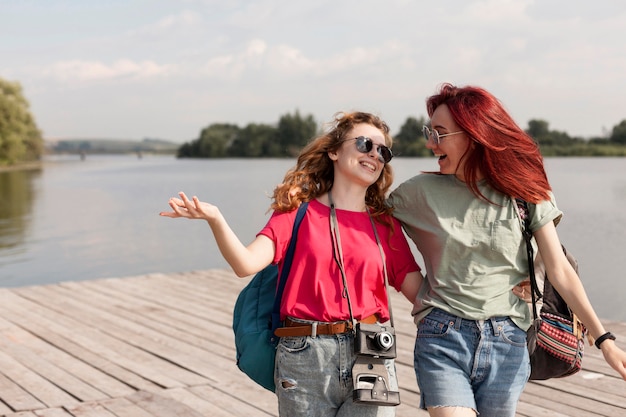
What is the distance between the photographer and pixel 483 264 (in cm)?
230

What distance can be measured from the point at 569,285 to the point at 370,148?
72 centimetres

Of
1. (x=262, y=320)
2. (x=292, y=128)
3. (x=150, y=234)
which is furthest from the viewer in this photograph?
(x=292, y=128)

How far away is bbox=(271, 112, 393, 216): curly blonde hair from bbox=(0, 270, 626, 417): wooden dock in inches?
67.2

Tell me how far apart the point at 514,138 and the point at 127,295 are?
5.65m

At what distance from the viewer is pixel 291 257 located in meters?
2.32

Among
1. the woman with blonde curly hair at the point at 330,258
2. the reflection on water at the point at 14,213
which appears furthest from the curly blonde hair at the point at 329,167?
the reflection on water at the point at 14,213

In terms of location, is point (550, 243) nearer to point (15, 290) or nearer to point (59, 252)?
point (15, 290)

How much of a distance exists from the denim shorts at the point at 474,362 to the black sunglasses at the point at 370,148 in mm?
504

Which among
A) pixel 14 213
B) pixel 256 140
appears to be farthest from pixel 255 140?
pixel 14 213

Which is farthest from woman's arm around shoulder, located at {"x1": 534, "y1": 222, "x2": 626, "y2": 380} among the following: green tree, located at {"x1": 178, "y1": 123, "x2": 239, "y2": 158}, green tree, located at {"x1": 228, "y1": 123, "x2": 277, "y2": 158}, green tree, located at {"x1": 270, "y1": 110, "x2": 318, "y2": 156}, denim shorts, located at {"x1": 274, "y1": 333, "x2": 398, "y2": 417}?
green tree, located at {"x1": 178, "y1": 123, "x2": 239, "y2": 158}

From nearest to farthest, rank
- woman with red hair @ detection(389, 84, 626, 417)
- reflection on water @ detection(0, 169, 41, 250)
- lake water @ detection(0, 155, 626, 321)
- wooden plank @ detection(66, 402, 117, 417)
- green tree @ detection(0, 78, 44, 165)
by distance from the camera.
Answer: woman with red hair @ detection(389, 84, 626, 417)
wooden plank @ detection(66, 402, 117, 417)
lake water @ detection(0, 155, 626, 321)
reflection on water @ detection(0, 169, 41, 250)
green tree @ detection(0, 78, 44, 165)

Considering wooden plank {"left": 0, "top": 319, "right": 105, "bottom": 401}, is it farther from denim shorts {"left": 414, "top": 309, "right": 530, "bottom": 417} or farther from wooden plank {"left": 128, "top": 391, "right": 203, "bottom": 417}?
denim shorts {"left": 414, "top": 309, "right": 530, "bottom": 417}

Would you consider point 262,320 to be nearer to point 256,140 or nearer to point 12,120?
point 12,120

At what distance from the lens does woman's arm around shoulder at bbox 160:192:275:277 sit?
2.14m
